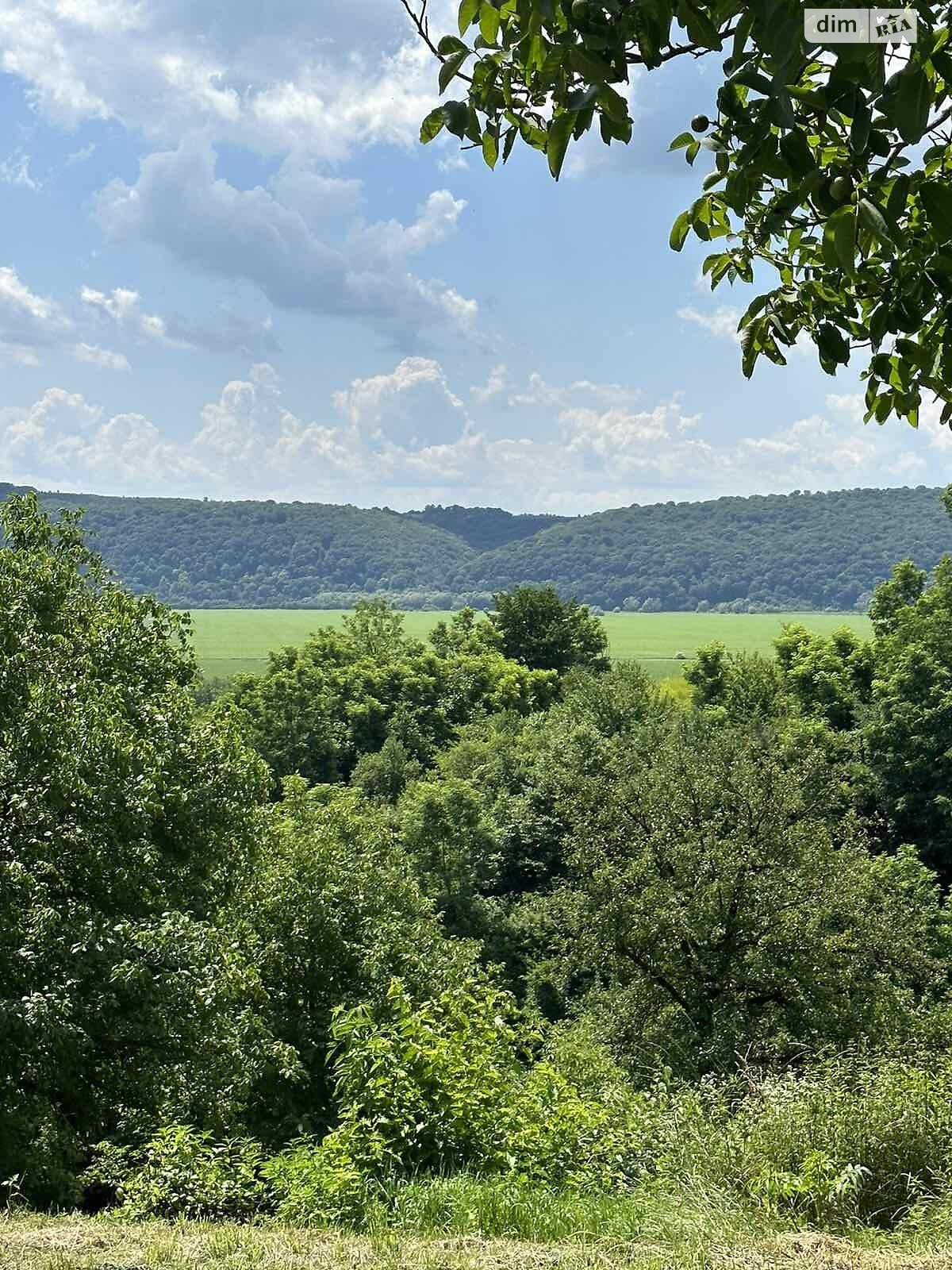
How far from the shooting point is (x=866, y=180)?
2688 millimetres

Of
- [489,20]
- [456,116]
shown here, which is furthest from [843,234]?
[456,116]

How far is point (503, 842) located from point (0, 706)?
927 inches

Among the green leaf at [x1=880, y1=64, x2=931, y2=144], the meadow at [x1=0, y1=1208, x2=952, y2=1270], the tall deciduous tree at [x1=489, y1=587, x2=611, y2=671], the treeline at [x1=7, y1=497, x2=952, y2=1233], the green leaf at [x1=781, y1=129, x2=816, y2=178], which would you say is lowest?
the treeline at [x1=7, y1=497, x2=952, y2=1233]

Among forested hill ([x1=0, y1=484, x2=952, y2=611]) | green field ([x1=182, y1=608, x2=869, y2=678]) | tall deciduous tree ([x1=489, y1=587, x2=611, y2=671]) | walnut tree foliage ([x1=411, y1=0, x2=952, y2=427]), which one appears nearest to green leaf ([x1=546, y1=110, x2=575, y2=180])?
walnut tree foliage ([x1=411, y1=0, x2=952, y2=427])

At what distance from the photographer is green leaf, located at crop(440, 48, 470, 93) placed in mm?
2791

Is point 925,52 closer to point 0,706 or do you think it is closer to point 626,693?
point 0,706

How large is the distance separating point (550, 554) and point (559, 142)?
177 meters

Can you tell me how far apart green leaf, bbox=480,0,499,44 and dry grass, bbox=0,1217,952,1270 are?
4364 mm

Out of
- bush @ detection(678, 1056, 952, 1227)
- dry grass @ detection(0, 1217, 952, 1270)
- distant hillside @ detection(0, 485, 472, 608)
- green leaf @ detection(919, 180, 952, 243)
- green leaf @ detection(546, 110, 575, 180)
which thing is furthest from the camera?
distant hillside @ detection(0, 485, 472, 608)

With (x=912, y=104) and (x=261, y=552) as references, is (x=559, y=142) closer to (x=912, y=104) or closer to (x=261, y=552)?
(x=912, y=104)

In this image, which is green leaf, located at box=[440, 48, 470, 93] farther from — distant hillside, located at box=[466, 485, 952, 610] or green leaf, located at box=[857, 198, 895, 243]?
distant hillside, located at box=[466, 485, 952, 610]

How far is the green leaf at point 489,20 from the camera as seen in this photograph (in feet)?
8.45

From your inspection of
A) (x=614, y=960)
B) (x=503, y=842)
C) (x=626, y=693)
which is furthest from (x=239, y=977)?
(x=626, y=693)

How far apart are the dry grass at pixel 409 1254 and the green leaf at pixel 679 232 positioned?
385 centimetres
